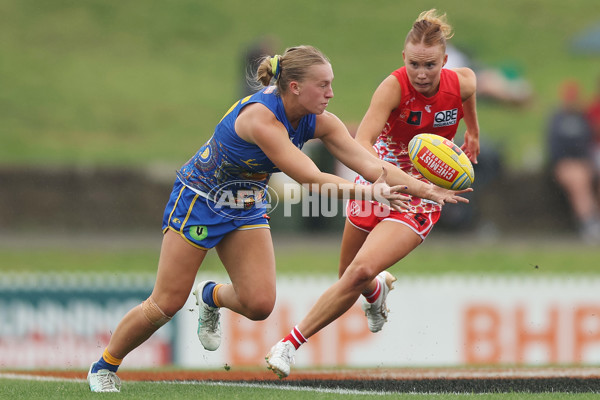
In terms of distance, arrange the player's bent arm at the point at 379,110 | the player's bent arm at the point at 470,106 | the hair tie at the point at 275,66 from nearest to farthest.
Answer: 1. the hair tie at the point at 275,66
2. the player's bent arm at the point at 379,110
3. the player's bent arm at the point at 470,106

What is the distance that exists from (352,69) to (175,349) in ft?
56.0

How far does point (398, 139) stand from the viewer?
7305mm

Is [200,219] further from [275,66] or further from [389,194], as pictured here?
[389,194]

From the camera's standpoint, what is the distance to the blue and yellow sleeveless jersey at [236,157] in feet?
21.2

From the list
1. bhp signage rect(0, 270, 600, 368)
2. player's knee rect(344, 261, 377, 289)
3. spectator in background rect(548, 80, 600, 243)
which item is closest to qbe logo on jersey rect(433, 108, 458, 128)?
player's knee rect(344, 261, 377, 289)

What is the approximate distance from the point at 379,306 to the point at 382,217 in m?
0.95

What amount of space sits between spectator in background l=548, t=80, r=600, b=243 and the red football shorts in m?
9.49

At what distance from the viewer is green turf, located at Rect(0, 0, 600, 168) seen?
2314 centimetres

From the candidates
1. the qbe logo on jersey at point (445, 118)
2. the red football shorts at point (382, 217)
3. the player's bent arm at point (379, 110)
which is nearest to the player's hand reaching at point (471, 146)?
the qbe logo on jersey at point (445, 118)

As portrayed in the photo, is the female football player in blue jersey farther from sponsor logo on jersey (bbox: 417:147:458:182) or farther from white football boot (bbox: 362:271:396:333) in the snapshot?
white football boot (bbox: 362:271:396:333)

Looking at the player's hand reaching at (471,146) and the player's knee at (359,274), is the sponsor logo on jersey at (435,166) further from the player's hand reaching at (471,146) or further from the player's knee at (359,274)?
the player's hand reaching at (471,146)

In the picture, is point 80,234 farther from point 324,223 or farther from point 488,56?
point 488,56

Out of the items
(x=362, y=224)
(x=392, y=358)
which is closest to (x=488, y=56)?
(x=392, y=358)

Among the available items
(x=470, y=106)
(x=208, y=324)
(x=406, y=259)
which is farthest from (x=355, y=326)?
(x=470, y=106)
